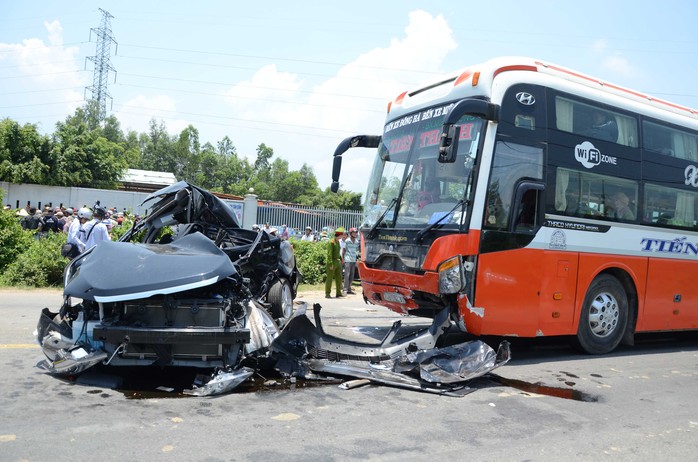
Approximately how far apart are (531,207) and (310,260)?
989 centimetres

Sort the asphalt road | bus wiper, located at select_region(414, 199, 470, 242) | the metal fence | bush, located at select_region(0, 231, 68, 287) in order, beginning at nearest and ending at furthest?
the asphalt road, bus wiper, located at select_region(414, 199, 470, 242), bush, located at select_region(0, 231, 68, 287), the metal fence

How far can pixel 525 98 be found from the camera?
7.35m

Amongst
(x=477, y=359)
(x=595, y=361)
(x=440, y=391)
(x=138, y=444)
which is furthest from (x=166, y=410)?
(x=595, y=361)

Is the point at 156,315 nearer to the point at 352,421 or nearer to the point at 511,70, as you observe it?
the point at 352,421

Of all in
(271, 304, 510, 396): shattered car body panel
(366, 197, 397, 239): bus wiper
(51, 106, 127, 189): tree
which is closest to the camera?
(271, 304, 510, 396): shattered car body panel

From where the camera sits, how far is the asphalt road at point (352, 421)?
4.06m

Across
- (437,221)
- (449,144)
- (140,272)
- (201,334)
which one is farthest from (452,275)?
(140,272)

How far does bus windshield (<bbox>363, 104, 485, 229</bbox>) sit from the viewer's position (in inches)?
279

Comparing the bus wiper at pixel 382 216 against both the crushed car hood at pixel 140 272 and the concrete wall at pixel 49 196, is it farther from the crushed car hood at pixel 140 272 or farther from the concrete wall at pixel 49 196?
the concrete wall at pixel 49 196

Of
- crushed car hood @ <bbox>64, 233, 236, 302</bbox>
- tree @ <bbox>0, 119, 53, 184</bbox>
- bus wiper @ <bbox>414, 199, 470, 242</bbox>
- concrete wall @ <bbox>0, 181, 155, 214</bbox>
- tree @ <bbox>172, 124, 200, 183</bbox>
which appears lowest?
crushed car hood @ <bbox>64, 233, 236, 302</bbox>

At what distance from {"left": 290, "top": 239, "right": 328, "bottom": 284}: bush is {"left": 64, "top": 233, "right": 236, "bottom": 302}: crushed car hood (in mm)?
10500

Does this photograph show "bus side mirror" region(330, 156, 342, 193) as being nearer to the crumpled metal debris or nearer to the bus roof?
the bus roof

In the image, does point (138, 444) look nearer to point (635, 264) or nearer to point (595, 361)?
point (595, 361)

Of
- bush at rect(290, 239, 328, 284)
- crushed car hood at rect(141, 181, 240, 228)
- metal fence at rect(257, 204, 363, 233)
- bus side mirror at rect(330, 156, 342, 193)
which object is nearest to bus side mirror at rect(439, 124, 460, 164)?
bus side mirror at rect(330, 156, 342, 193)
